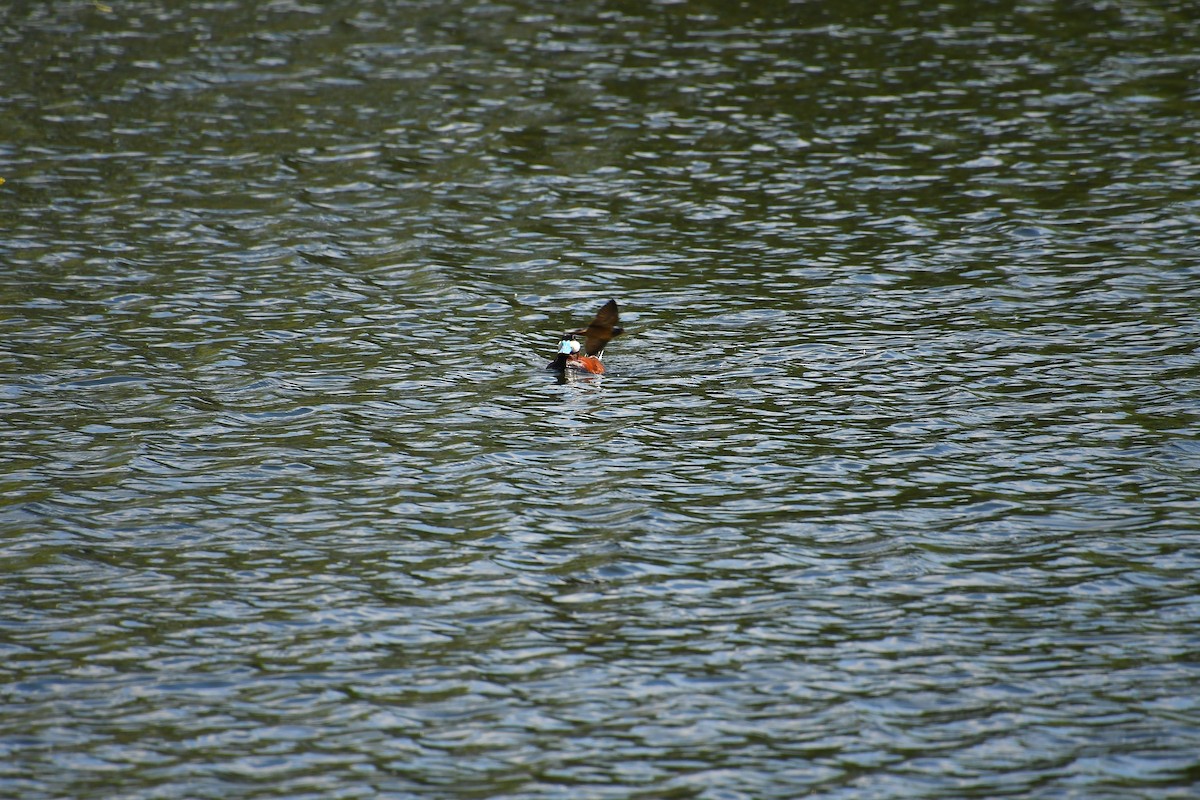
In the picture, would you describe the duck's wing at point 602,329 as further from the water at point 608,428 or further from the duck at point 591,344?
the water at point 608,428

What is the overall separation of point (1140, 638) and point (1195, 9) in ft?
75.7

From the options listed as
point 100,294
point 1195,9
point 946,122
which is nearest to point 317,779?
point 100,294

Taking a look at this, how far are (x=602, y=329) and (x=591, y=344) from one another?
324 millimetres

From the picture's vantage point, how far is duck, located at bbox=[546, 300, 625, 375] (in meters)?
15.4

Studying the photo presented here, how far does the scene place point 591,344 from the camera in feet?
51.7

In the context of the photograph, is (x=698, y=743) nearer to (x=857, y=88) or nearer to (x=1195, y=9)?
(x=857, y=88)

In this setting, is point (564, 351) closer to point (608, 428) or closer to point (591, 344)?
point (591, 344)

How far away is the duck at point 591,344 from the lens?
50.4 feet

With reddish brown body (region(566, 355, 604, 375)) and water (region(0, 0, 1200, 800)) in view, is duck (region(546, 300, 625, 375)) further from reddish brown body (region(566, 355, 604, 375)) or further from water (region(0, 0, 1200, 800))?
water (region(0, 0, 1200, 800))

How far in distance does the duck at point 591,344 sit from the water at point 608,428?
0.28 metres

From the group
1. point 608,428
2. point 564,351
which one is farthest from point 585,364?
point 608,428

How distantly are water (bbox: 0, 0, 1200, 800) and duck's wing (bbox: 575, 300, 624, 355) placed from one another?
489 mm

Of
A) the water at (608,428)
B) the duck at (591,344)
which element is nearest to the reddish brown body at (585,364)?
the duck at (591,344)

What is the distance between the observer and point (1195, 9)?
95.4 ft
